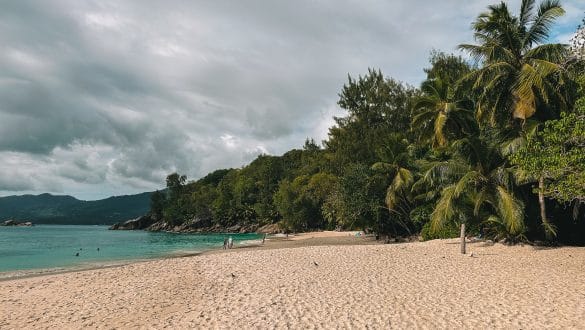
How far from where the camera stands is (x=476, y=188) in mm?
20172

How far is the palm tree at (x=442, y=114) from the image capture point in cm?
2438

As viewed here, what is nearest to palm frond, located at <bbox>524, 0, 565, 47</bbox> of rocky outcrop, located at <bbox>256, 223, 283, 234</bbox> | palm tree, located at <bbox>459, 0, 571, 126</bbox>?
palm tree, located at <bbox>459, 0, 571, 126</bbox>

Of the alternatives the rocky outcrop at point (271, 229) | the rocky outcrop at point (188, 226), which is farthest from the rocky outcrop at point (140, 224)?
the rocky outcrop at point (271, 229)

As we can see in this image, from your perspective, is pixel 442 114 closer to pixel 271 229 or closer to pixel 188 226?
pixel 271 229

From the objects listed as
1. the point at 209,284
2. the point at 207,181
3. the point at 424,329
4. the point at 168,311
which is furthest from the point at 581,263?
the point at 207,181

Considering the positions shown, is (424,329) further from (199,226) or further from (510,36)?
(199,226)

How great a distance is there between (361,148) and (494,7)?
73.5 ft

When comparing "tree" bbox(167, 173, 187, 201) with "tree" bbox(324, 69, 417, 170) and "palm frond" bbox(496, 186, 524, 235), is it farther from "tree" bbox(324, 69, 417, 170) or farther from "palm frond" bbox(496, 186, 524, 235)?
"palm frond" bbox(496, 186, 524, 235)

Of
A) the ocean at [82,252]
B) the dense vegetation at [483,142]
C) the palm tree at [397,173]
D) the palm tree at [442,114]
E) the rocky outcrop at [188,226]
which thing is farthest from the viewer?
the rocky outcrop at [188,226]

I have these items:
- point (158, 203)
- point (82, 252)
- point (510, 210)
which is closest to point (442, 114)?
point (510, 210)

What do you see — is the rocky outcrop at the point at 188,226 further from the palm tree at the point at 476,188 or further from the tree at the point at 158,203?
the palm tree at the point at 476,188

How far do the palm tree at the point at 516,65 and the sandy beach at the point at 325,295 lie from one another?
22.0 feet

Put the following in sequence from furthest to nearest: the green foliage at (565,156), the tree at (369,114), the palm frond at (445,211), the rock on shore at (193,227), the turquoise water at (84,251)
Result: the rock on shore at (193,227)
the tree at (369,114)
the turquoise water at (84,251)
the palm frond at (445,211)
the green foliage at (565,156)

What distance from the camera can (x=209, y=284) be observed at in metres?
13.3
